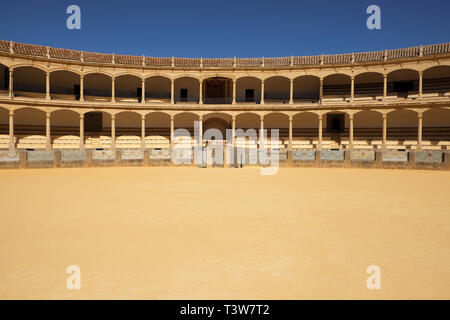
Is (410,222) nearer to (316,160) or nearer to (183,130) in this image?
(316,160)

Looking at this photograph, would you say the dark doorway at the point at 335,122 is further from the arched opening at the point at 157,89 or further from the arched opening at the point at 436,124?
the arched opening at the point at 157,89

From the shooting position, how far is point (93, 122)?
1117 inches

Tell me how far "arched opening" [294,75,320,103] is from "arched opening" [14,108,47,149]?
21.5 meters

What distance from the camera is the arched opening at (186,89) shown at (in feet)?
101

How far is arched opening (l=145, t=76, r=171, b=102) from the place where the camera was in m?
30.1

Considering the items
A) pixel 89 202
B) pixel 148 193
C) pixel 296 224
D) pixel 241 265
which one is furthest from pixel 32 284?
pixel 148 193

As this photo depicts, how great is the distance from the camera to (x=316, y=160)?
22828 millimetres

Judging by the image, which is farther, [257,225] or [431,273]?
[257,225]

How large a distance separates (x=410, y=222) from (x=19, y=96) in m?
27.3

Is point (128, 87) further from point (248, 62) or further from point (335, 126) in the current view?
point (335, 126)

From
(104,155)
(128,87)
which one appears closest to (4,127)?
(104,155)

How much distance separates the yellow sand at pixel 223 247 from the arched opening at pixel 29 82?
66.9 ft

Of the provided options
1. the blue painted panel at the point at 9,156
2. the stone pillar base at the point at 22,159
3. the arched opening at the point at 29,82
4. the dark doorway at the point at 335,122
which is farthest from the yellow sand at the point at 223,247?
the dark doorway at the point at 335,122

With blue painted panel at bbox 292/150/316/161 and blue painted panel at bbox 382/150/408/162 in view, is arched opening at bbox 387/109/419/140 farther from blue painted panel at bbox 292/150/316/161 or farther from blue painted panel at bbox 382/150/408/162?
blue painted panel at bbox 292/150/316/161
